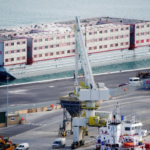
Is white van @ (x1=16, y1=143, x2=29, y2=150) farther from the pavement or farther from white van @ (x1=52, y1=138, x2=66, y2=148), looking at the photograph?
white van @ (x1=52, y1=138, x2=66, y2=148)

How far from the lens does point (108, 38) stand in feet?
550

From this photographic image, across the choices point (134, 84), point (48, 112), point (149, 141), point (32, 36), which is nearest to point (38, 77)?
point (32, 36)

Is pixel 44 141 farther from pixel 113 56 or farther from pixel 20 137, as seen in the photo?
pixel 113 56

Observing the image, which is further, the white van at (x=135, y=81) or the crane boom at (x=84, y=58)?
the white van at (x=135, y=81)

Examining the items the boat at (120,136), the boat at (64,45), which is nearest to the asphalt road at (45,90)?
the boat at (64,45)

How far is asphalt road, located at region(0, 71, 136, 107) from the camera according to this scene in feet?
385

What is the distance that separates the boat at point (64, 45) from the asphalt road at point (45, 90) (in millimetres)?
16099

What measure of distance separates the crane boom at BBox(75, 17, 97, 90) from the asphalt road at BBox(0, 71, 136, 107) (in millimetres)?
22830

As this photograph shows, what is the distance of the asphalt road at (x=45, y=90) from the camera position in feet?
385

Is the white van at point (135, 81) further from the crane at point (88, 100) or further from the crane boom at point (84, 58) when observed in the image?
the crane at point (88, 100)

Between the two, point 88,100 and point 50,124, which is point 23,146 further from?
point 50,124

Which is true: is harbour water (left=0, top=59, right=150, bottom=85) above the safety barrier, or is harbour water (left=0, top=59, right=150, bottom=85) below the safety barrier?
above

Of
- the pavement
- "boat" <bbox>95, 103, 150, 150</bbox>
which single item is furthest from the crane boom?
"boat" <bbox>95, 103, 150, 150</bbox>

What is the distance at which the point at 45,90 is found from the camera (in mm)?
125000
